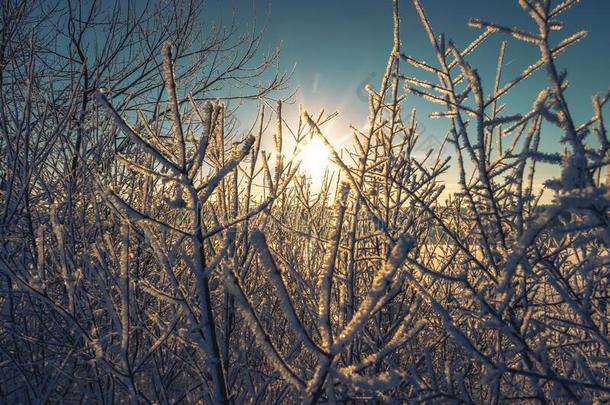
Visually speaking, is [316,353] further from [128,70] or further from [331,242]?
[128,70]

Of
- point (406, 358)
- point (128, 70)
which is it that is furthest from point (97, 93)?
point (128, 70)

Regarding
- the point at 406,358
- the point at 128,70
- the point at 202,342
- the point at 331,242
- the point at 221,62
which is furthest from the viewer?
the point at 221,62

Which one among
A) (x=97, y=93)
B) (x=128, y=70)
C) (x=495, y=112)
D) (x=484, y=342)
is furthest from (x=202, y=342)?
(x=128, y=70)

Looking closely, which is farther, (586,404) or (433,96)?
(433,96)

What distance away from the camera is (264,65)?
7242 mm

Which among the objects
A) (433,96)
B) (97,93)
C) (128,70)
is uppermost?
(128,70)

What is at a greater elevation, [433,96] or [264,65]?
[264,65]

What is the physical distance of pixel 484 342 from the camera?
114 inches

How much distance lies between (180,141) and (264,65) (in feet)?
22.1

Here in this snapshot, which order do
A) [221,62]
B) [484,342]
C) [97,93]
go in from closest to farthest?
1. [97,93]
2. [484,342]
3. [221,62]

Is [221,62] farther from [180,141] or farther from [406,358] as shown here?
[180,141]

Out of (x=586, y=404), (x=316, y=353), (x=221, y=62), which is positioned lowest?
(x=586, y=404)

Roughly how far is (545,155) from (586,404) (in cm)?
68

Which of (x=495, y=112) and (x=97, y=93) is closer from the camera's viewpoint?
(x=97, y=93)
